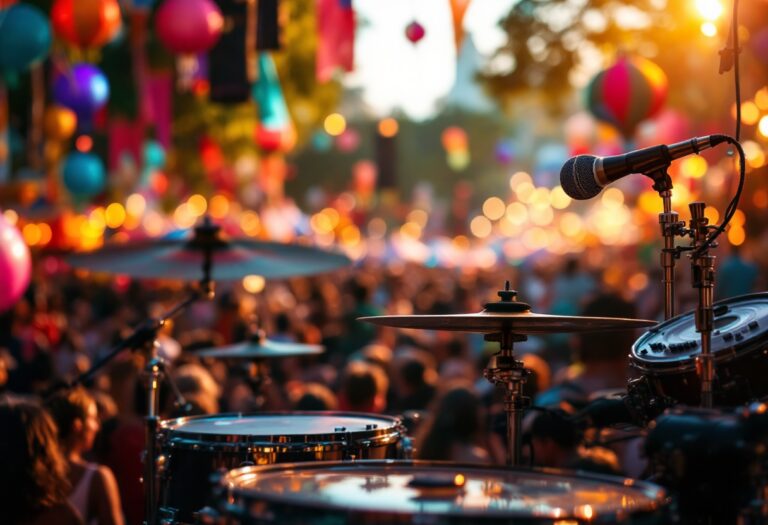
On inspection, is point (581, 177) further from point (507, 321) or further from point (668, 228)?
point (507, 321)

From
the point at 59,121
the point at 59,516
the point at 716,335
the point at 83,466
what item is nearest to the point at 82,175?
the point at 59,121

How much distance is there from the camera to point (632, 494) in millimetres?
2475

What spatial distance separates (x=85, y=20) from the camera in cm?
1002

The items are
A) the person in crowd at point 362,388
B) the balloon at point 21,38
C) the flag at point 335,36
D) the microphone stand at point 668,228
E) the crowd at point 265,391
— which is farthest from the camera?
the flag at point 335,36

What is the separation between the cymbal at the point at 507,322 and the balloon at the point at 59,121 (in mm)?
10865

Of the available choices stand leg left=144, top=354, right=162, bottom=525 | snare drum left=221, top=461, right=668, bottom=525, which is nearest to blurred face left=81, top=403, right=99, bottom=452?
stand leg left=144, top=354, right=162, bottom=525

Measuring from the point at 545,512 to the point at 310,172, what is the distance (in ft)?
206

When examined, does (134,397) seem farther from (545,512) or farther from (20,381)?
(545,512)

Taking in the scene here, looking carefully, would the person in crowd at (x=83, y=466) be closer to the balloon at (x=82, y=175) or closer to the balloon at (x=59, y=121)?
the balloon at (x=59, y=121)

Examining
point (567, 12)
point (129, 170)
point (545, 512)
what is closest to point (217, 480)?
point (545, 512)

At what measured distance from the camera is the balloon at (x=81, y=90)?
12.2 metres

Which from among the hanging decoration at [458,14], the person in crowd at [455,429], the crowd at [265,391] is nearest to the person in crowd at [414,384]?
the crowd at [265,391]

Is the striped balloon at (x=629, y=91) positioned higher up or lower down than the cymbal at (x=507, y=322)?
higher up

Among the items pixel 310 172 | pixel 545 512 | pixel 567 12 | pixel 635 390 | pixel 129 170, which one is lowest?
pixel 545 512
